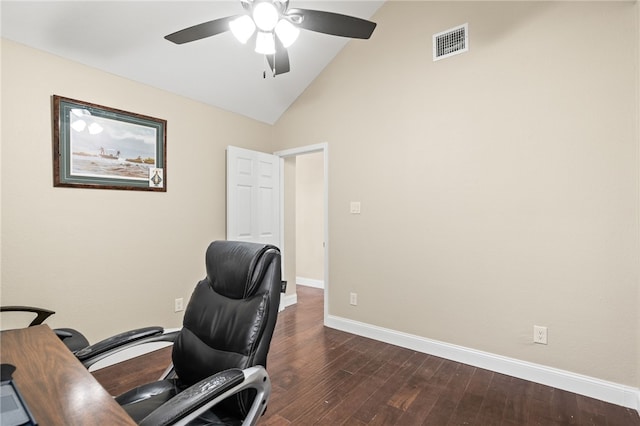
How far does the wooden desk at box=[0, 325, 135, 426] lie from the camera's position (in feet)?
2.67

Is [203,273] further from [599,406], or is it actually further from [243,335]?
[599,406]

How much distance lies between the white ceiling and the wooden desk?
2.04 metres

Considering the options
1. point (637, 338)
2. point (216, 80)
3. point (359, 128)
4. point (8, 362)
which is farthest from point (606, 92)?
point (8, 362)

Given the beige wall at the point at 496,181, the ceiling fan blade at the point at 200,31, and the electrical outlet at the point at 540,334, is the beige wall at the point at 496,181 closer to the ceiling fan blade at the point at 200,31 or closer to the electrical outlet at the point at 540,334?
the electrical outlet at the point at 540,334

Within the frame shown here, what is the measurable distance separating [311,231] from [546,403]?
394cm

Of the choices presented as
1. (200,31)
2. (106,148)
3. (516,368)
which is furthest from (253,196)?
(516,368)

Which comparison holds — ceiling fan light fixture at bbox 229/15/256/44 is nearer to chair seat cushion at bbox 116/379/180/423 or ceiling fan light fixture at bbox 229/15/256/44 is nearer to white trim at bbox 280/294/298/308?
chair seat cushion at bbox 116/379/180/423

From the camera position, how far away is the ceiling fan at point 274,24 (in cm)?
165

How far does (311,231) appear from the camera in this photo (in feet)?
18.0

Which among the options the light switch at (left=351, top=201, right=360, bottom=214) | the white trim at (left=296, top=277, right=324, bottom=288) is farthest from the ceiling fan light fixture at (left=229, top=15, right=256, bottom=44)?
the white trim at (left=296, top=277, right=324, bottom=288)

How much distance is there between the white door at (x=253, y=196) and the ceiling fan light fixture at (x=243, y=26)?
1.79 meters

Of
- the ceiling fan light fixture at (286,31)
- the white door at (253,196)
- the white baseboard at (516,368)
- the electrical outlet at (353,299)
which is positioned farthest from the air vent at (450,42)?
the white baseboard at (516,368)

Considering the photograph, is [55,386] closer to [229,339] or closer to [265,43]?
[229,339]

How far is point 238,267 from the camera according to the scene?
4.58 feet
